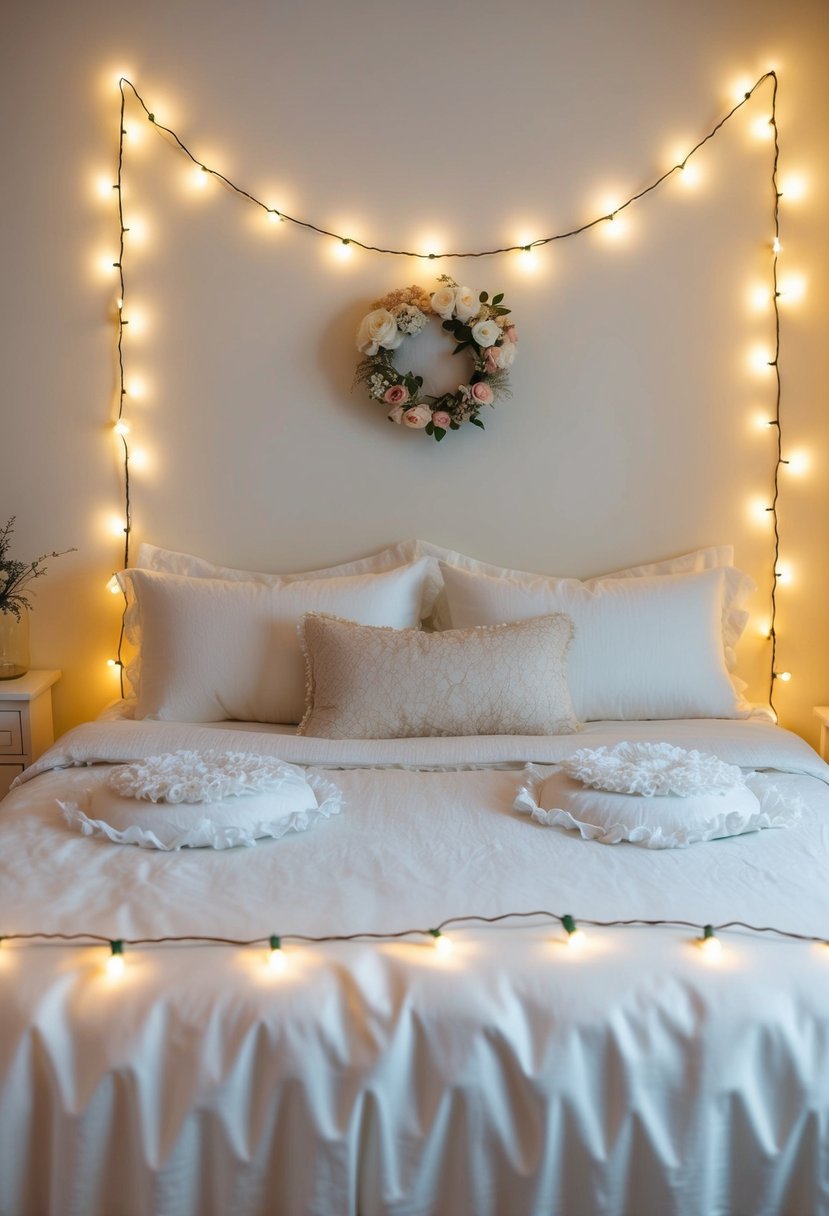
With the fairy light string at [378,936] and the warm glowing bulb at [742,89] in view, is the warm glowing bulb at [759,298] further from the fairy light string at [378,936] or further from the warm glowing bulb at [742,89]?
the fairy light string at [378,936]

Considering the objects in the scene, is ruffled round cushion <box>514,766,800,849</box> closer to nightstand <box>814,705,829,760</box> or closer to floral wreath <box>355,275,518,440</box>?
nightstand <box>814,705,829,760</box>

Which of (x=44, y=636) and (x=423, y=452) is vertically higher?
(x=423, y=452)

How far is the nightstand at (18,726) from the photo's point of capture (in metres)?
3.09

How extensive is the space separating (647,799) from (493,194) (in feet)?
6.61

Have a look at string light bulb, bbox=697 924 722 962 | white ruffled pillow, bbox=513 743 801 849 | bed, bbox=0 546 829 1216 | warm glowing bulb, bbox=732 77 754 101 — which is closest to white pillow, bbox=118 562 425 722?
white ruffled pillow, bbox=513 743 801 849

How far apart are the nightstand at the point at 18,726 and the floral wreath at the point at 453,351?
4.37ft

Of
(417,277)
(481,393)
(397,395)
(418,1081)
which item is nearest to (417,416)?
(397,395)

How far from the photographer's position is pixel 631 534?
10.8 feet

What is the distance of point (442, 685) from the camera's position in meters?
2.67

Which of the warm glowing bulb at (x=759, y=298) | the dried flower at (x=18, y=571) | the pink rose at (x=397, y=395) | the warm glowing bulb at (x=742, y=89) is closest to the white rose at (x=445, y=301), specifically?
the pink rose at (x=397, y=395)

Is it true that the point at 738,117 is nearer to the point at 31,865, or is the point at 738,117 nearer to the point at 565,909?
the point at 565,909

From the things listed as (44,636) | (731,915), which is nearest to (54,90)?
(44,636)

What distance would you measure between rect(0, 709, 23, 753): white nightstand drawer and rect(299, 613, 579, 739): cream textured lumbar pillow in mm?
932

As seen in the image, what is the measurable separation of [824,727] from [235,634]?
1.72 metres
